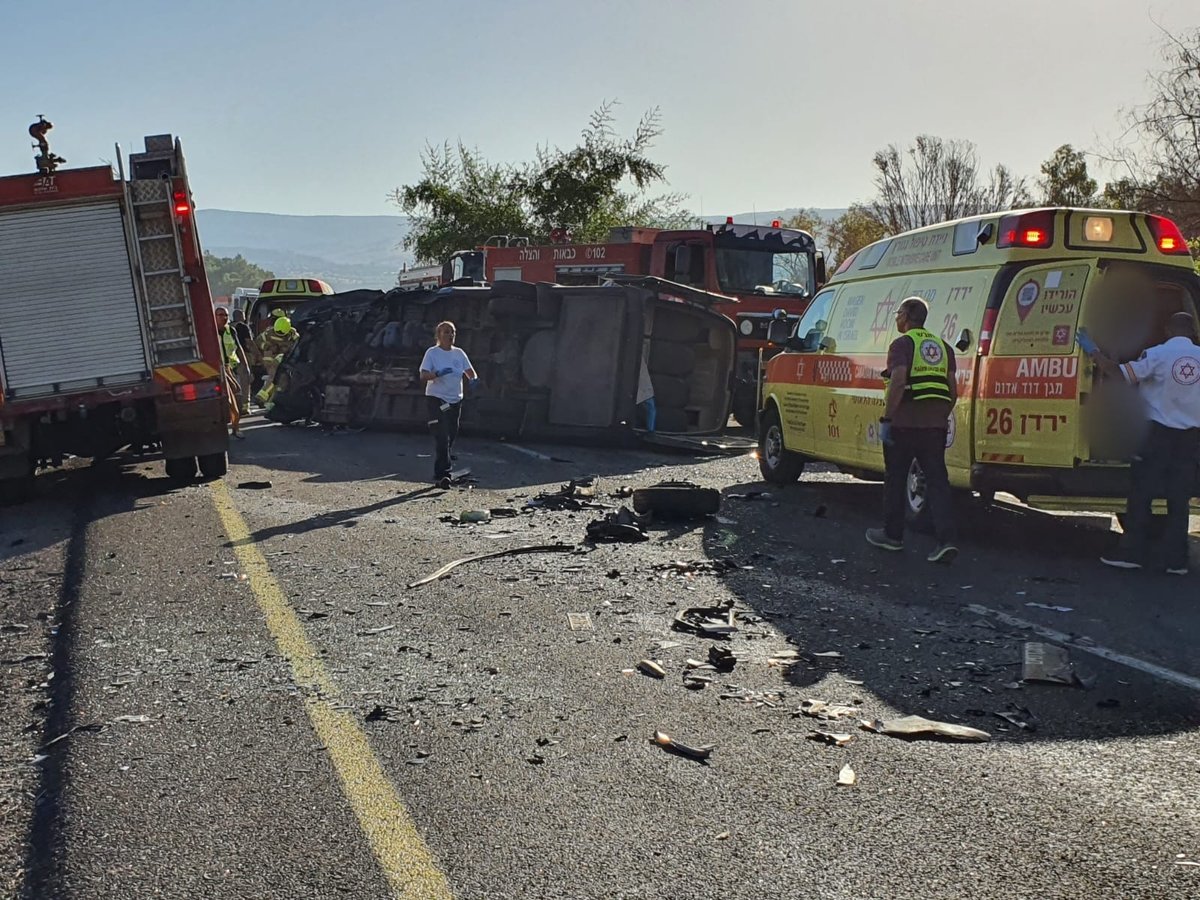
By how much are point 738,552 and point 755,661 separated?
9.77ft

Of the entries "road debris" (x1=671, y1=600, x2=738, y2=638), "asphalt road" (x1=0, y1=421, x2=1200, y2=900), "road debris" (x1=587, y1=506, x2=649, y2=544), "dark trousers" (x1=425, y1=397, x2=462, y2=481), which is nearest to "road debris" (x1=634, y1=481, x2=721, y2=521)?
"road debris" (x1=587, y1=506, x2=649, y2=544)

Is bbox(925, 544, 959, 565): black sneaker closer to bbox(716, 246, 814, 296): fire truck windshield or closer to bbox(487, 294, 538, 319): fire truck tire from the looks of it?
bbox(487, 294, 538, 319): fire truck tire

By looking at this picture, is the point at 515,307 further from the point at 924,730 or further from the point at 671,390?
the point at 924,730

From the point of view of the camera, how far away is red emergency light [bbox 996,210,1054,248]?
30.0 feet

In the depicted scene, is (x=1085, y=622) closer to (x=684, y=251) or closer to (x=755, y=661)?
(x=755, y=661)

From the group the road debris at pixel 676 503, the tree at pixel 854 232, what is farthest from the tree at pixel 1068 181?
the road debris at pixel 676 503

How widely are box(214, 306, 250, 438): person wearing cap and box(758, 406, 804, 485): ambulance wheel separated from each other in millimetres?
5493

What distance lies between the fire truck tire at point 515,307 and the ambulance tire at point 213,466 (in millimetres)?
5198

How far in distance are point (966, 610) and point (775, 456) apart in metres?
5.81

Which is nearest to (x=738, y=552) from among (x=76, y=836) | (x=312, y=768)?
(x=312, y=768)

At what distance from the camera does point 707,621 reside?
6855 millimetres

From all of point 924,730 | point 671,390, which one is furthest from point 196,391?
point 924,730

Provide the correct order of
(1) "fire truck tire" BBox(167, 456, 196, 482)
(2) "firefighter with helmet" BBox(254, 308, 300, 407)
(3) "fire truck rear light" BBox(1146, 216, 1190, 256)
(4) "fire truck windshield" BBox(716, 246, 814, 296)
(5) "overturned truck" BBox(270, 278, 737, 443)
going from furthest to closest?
(2) "firefighter with helmet" BBox(254, 308, 300, 407), (4) "fire truck windshield" BBox(716, 246, 814, 296), (5) "overturned truck" BBox(270, 278, 737, 443), (1) "fire truck tire" BBox(167, 456, 196, 482), (3) "fire truck rear light" BBox(1146, 216, 1190, 256)

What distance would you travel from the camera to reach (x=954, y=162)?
44500 mm
